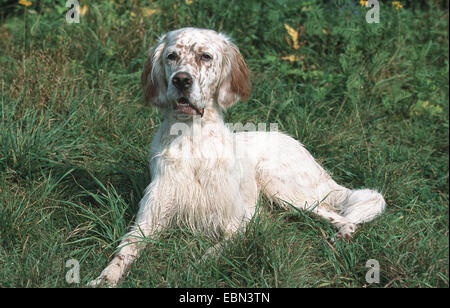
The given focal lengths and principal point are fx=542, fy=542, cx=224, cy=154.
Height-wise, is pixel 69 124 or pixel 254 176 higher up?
pixel 69 124

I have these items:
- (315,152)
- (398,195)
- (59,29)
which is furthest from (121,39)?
(398,195)

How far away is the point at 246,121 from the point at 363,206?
1.25 m

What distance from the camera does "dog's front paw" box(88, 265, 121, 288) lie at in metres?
2.51

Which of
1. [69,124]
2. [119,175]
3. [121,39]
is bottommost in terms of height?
[119,175]

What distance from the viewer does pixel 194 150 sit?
2.81 m

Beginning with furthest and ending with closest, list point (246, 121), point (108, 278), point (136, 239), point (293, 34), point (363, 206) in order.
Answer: point (293, 34) < point (246, 121) < point (363, 206) < point (136, 239) < point (108, 278)

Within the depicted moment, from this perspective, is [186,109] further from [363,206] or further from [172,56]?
[363,206]

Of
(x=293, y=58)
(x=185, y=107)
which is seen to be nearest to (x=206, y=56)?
(x=185, y=107)

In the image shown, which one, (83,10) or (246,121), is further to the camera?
(83,10)

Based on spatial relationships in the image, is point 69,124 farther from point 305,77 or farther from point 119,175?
point 305,77

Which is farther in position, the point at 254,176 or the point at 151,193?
the point at 254,176

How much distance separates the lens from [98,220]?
2982 millimetres

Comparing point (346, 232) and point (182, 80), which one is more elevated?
point (182, 80)

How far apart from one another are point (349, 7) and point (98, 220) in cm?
323
